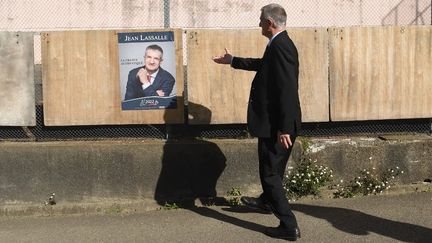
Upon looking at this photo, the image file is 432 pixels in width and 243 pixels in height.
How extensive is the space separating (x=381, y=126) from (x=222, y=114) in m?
1.88

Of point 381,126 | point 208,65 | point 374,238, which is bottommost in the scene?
point 374,238

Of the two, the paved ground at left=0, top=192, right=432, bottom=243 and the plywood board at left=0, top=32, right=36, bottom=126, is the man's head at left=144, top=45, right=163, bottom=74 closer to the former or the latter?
the plywood board at left=0, top=32, right=36, bottom=126

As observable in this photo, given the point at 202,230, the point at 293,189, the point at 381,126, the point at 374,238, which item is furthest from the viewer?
the point at 381,126

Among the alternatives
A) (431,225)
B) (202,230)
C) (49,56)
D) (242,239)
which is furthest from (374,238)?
(49,56)

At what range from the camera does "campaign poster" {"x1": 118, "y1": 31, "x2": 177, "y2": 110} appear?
6.20 meters

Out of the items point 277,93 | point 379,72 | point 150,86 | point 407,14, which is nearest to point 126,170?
point 150,86

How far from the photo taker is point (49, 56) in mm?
6195

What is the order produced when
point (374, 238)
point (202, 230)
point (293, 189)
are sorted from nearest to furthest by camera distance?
point (374, 238) → point (202, 230) → point (293, 189)

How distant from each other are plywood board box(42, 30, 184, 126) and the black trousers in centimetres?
177

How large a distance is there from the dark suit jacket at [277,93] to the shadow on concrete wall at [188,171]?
1.30m

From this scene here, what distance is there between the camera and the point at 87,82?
245 inches

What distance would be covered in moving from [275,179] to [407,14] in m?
8.58

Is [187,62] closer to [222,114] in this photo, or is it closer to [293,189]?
[222,114]

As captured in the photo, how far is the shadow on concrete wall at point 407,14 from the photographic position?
11844 mm
